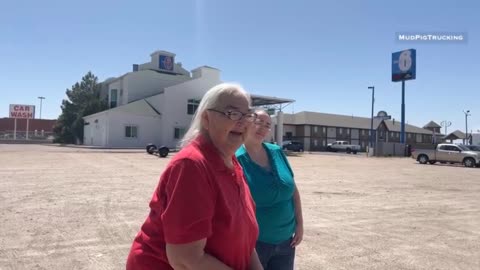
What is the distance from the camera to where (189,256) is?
63.3 inches

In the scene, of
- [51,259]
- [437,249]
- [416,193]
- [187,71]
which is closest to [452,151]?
[416,193]

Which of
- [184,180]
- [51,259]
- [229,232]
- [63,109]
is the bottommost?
[51,259]

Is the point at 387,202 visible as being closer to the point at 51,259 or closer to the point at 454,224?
the point at 454,224

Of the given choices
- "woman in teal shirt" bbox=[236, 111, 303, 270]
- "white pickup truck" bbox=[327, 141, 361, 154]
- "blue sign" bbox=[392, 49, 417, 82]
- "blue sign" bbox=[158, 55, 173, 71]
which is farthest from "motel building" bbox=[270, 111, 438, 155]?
"woman in teal shirt" bbox=[236, 111, 303, 270]

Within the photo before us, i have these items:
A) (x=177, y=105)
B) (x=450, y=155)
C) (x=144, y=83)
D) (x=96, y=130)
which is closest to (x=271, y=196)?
(x=450, y=155)

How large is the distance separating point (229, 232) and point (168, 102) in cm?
4441

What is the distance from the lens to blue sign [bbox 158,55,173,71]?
53.8m

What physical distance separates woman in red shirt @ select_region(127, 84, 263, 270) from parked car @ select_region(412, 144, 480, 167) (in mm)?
32701

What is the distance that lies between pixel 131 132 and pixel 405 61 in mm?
32339

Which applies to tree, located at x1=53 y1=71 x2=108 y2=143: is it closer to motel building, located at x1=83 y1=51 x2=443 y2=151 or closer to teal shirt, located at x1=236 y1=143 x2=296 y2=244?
motel building, located at x1=83 y1=51 x2=443 y2=151

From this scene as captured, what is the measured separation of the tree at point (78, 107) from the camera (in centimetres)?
5534

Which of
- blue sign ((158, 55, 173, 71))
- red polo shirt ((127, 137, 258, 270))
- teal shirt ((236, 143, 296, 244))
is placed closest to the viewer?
red polo shirt ((127, 137, 258, 270))

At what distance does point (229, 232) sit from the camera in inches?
69.6

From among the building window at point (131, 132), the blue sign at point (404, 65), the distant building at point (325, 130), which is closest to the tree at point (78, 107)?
the building window at point (131, 132)
